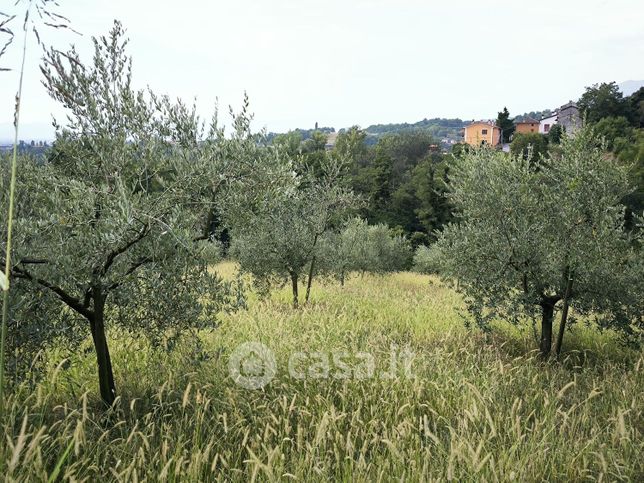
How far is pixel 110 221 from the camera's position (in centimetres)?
407

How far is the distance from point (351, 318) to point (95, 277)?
7.19m

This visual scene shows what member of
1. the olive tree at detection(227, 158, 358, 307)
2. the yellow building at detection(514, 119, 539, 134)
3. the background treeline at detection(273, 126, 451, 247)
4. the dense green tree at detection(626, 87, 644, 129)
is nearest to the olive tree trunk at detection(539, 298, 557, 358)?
the olive tree at detection(227, 158, 358, 307)

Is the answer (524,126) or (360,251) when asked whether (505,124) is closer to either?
(524,126)

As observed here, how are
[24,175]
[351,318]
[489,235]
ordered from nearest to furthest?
[24,175] → [489,235] → [351,318]

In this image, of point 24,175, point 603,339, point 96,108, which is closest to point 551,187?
point 603,339

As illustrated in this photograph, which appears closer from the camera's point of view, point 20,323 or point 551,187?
point 20,323

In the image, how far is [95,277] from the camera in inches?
187

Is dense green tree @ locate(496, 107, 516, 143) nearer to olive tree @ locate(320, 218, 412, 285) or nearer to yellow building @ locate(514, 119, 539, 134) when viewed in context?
yellow building @ locate(514, 119, 539, 134)

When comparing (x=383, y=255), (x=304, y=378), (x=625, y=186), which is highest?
(x=625, y=186)

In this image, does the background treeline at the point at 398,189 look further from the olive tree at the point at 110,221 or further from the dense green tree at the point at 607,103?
the olive tree at the point at 110,221

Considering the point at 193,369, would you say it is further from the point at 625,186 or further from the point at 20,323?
the point at 625,186

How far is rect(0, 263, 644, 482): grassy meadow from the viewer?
4.00 metres

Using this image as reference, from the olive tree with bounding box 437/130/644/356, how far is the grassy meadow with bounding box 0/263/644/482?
1.16 metres

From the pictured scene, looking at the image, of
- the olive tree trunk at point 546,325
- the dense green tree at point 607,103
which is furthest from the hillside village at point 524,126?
the olive tree trunk at point 546,325
